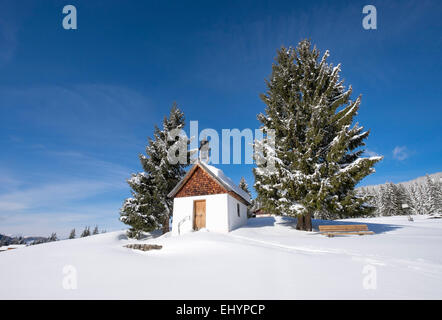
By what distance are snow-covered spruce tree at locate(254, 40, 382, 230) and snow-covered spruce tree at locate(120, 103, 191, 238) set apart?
9327mm

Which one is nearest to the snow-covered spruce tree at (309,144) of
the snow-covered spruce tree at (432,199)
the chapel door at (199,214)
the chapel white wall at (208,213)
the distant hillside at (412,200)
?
the chapel white wall at (208,213)

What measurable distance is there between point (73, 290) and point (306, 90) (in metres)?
17.6

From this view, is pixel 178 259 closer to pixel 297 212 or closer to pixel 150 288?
pixel 150 288

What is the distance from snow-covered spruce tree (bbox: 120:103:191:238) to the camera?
58.5 feet

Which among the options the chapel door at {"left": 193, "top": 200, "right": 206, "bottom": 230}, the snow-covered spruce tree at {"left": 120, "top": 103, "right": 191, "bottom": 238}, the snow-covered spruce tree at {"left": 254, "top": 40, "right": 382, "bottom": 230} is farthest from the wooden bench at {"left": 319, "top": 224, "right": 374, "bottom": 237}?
the snow-covered spruce tree at {"left": 120, "top": 103, "right": 191, "bottom": 238}

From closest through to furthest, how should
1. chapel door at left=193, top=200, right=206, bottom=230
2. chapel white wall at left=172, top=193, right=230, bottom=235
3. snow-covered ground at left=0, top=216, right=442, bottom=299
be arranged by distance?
snow-covered ground at left=0, top=216, right=442, bottom=299 → chapel white wall at left=172, top=193, right=230, bottom=235 → chapel door at left=193, top=200, right=206, bottom=230

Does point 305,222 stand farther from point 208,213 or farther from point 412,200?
point 412,200

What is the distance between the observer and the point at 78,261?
20.1ft

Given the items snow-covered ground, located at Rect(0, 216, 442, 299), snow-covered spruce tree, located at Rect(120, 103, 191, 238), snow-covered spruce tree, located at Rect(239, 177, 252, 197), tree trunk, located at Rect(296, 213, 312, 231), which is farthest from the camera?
snow-covered spruce tree, located at Rect(239, 177, 252, 197)

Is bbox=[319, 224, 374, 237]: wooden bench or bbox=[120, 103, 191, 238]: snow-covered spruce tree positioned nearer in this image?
bbox=[319, 224, 374, 237]: wooden bench

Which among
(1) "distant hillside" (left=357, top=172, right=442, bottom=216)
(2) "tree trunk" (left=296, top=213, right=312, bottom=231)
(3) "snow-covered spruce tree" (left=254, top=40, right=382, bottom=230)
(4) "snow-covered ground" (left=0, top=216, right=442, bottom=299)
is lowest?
(1) "distant hillside" (left=357, top=172, right=442, bottom=216)

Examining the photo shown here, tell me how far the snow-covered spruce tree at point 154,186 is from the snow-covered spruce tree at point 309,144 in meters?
9.33

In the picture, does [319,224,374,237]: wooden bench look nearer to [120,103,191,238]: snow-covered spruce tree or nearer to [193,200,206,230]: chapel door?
[193,200,206,230]: chapel door
